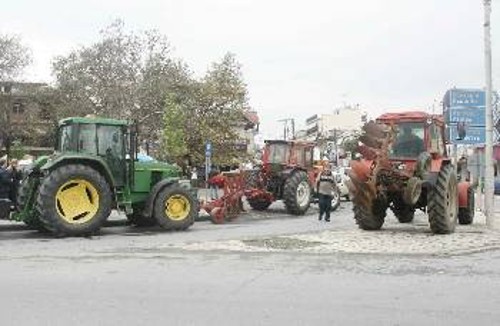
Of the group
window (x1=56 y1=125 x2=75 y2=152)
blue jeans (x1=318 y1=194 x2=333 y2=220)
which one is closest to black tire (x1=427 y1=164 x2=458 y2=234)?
blue jeans (x1=318 y1=194 x2=333 y2=220)

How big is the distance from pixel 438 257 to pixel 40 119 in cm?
5288

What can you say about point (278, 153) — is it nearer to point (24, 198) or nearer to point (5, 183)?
point (24, 198)

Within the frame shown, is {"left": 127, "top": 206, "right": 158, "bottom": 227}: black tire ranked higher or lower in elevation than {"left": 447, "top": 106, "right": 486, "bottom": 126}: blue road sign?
lower

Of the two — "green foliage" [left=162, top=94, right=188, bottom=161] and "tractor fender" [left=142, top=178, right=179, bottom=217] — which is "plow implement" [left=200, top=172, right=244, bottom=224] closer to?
"tractor fender" [left=142, top=178, right=179, bottom=217]

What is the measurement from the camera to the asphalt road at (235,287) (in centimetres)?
820

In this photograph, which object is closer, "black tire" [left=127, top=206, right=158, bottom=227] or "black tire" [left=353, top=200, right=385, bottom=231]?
"black tire" [left=353, top=200, right=385, bottom=231]

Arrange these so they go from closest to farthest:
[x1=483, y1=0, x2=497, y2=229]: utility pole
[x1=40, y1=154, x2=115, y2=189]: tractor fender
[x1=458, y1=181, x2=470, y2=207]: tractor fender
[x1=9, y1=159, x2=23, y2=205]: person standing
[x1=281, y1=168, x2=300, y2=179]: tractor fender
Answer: [x1=40, y1=154, x2=115, y2=189]: tractor fender
[x1=9, y1=159, x2=23, y2=205]: person standing
[x1=483, y1=0, x2=497, y2=229]: utility pole
[x1=458, y1=181, x2=470, y2=207]: tractor fender
[x1=281, y1=168, x2=300, y2=179]: tractor fender

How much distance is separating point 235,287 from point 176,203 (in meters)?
9.45

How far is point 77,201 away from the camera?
1781 centimetres

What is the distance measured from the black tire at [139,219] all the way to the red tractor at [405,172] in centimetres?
513

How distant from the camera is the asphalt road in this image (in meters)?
8.20

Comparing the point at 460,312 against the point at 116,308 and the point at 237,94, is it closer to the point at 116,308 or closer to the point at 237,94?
the point at 116,308

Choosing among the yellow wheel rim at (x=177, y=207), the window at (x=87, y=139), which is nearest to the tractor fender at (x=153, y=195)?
the yellow wheel rim at (x=177, y=207)

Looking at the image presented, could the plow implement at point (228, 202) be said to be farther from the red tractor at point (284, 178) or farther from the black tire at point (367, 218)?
the black tire at point (367, 218)
